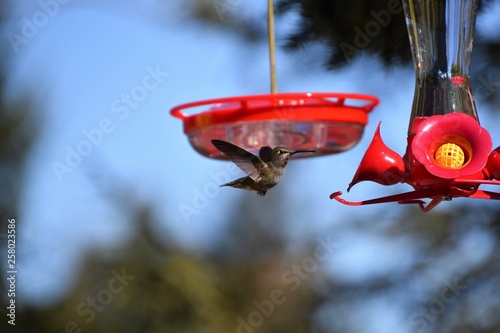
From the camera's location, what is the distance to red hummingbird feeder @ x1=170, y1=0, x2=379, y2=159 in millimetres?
5035

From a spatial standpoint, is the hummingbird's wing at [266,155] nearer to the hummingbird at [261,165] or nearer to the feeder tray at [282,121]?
the hummingbird at [261,165]

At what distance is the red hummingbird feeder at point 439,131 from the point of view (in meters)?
3.50

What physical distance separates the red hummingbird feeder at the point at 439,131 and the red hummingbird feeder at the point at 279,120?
2.62 feet

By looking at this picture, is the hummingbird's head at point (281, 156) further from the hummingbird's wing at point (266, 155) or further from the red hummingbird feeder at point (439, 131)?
the red hummingbird feeder at point (439, 131)

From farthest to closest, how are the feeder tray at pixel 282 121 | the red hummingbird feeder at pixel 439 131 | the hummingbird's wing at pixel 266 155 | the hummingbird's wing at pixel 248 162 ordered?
the feeder tray at pixel 282 121, the hummingbird's wing at pixel 266 155, the hummingbird's wing at pixel 248 162, the red hummingbird feeder at pixel 439 131

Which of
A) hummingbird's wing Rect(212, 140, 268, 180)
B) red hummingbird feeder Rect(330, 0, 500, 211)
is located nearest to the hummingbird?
hummingbird's wing Rect(212, 140, 268, 180)

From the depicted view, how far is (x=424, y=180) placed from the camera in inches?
139

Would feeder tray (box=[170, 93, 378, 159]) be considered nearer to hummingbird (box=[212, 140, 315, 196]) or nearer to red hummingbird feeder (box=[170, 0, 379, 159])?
red hummingbird feeder (box=[170, 0, 379, 159])

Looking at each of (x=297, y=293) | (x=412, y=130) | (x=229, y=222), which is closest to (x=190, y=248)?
(x=229, y=222)

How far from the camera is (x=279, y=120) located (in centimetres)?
511

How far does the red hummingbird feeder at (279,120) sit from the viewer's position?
5.04 m

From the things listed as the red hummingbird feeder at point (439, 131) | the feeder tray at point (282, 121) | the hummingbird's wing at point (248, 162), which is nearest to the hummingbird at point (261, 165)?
the hummingbird's wing at point (248, 162)

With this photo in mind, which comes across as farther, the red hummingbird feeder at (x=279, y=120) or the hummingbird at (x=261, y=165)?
the red hummingbird feeder at (x=279, y=120)

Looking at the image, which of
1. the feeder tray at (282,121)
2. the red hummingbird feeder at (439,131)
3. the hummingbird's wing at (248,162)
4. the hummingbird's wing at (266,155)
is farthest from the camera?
the feeder tray at (282,121)
